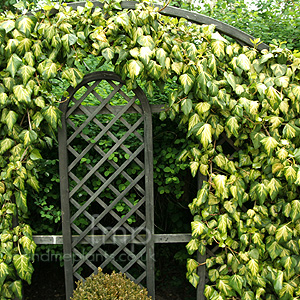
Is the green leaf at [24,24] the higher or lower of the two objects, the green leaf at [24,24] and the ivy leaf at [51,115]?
the higher

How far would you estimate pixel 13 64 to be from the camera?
2137 millimetres

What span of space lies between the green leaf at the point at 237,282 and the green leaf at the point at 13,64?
7.14 feet

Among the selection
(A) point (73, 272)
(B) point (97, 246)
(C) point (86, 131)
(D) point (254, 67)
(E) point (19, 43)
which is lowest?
(A) point (73, 272)

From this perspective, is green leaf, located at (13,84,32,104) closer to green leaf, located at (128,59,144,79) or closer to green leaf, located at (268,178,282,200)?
green leaf, located at (128,59,144,79)

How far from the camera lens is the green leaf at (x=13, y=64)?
213 cm

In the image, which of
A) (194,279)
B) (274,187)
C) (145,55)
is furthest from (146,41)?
(194,279)

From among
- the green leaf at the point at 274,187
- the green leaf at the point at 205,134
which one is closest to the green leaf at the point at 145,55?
the green leaf at the point at 205,134

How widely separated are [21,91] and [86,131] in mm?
596

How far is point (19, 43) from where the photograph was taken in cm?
216

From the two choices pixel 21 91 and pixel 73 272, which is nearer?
pixel 21 91

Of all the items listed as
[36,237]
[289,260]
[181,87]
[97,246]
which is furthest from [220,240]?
[36,237]

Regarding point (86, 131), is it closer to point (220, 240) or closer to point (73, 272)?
point (73, 272)

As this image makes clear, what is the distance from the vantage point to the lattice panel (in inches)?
96.9

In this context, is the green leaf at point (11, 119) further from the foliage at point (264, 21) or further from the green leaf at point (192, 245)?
the foliage at point (264, 21)
